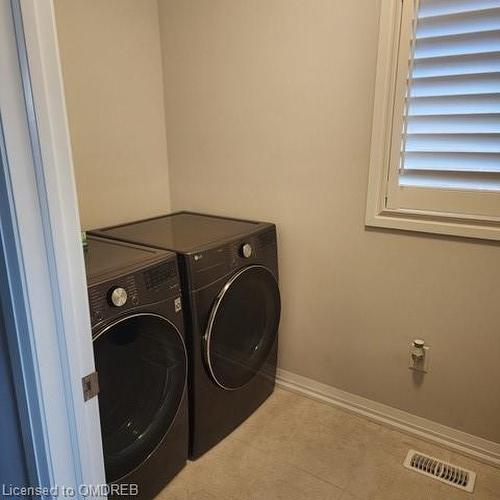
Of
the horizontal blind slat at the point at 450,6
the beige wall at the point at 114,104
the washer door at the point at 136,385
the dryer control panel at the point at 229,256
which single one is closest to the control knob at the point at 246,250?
the dryer control panel at the point at 229,256

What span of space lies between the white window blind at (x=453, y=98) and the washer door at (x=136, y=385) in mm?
1127

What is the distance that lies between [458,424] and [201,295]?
1224 mm

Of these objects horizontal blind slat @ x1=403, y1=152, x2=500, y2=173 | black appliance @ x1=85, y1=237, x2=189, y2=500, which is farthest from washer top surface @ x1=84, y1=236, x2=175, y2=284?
horizontal blind slat @ x1=403, y1=152, x2=500, y2=173

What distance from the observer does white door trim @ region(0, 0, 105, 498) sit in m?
0.61

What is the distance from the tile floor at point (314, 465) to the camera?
1.55 m

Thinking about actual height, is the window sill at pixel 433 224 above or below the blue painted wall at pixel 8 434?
above

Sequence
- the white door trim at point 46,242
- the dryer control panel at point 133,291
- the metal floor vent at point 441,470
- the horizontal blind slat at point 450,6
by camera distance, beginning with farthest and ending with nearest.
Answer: the metal floor vent at point 441,470, the horizontal blind slat at point 450,6, the dryer control panel at point 133,291, the white door trim at point 46,242

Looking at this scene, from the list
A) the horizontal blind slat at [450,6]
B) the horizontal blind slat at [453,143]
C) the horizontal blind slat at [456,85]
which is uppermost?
the horizontal blind slat at [450,6]

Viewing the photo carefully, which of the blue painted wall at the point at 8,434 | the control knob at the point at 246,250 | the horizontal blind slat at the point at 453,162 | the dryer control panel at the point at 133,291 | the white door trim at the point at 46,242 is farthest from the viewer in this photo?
the control knob at the point at 246,250

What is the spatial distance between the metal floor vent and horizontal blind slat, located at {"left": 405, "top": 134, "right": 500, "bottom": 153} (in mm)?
1236

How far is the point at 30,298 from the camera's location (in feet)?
2.20

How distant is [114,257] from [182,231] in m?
0.44

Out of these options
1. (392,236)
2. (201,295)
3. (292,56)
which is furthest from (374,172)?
(201,295)

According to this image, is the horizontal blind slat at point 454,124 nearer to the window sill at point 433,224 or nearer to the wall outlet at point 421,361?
the window sill at point 433,224
